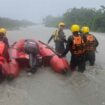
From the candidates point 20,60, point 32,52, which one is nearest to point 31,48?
point 32,52

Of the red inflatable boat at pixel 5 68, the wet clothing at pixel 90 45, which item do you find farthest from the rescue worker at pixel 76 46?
the red inflatable boat at pixel 5 68

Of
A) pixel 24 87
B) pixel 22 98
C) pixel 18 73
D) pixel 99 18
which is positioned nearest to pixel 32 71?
pixel 18 73

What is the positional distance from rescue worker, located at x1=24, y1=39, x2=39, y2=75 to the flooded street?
26 centimetres

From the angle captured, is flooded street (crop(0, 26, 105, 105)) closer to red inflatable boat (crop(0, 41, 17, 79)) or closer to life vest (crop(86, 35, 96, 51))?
red inflatable boat (crop(0, 41, 17, 79))

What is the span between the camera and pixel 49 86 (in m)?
13.3

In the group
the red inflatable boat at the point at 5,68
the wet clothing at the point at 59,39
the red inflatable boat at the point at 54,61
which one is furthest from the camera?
the wet clothing at the point at 59,39

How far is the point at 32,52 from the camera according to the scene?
14820 millimetres

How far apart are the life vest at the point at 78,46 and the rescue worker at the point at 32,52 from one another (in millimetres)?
1231

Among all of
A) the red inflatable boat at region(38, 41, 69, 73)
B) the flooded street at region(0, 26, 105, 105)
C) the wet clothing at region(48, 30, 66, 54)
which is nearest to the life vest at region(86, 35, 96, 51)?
the flooded street at region(0, 26, 105, 105)

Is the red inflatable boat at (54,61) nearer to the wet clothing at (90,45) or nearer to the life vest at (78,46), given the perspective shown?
the life vest at (78,46)

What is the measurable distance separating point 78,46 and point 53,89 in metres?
2.14

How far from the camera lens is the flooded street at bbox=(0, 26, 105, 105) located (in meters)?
11.7

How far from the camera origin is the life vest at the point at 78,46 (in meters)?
14.5

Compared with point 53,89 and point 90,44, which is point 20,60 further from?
point 90,44
